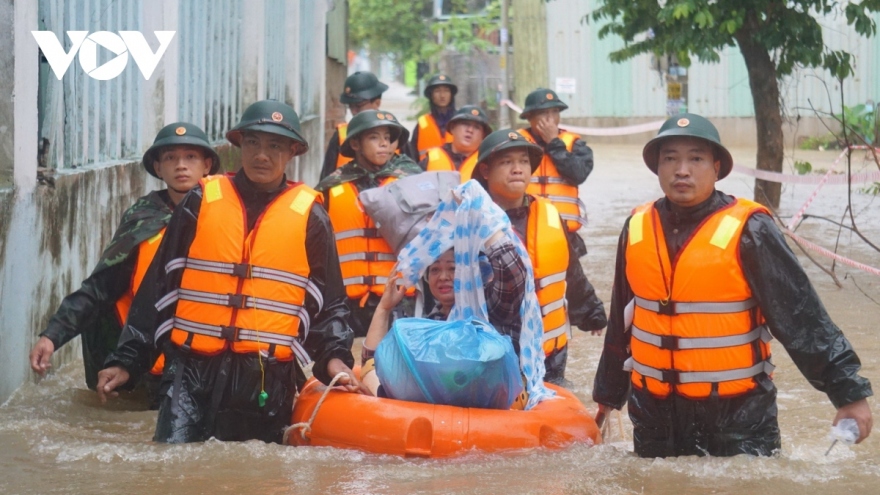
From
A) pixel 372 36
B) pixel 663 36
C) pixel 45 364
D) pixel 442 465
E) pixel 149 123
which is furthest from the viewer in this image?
pixel 372 36

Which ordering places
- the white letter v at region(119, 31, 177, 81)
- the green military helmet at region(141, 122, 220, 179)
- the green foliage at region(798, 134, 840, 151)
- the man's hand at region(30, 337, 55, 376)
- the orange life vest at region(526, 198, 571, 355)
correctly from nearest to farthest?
the man's hand at region(30, 337, 55, 376)
the green military helmet at region(141, 122, 220, 179)
the orange life vest at region(526, 198, 571, 355)
the white letter v at region(119, 31, 177, 81)
the green foliage at region(798, 134, 840, 151)

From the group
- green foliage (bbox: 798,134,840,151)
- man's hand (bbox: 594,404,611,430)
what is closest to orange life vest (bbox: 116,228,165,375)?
man's hand (bbox: 594,404,611,430)

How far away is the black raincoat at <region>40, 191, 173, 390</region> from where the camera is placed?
5.69m

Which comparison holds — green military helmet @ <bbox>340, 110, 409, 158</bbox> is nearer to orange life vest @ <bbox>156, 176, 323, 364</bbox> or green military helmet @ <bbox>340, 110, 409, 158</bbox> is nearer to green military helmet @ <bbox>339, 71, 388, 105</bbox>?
orange life vest @ <bbox>156, 176, 323, 364</bbox>

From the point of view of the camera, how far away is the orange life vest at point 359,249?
778cm

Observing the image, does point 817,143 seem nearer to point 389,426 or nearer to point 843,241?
point 843,241

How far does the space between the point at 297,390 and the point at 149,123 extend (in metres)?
4.11

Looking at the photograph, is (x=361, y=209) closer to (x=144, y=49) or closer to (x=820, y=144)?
(x=144, y=49)

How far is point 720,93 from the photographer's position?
91.5ft

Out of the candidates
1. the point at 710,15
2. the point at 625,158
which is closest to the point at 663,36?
the point at 710,15

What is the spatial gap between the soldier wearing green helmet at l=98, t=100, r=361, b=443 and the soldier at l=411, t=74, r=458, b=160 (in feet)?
21.1

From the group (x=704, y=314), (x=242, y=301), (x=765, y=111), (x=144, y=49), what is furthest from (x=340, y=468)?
(x=765, y=111)

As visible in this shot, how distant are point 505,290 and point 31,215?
272 cm

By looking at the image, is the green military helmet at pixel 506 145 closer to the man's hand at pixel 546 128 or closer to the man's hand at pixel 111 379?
the man's hand at pixel 111 379
